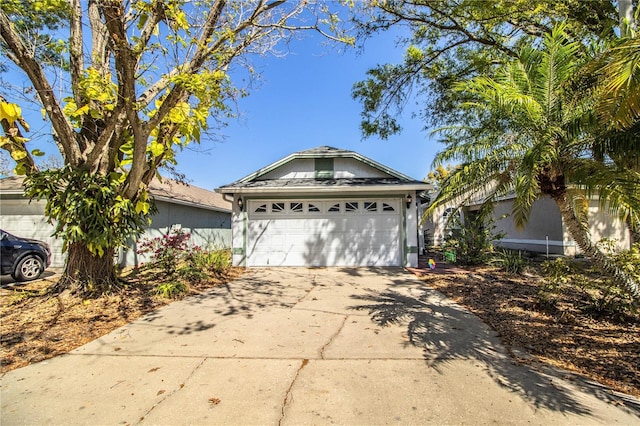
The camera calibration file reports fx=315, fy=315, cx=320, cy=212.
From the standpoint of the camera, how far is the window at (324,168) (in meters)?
11.7

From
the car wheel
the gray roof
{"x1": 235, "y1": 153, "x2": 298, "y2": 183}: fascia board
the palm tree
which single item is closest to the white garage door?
the gray roof

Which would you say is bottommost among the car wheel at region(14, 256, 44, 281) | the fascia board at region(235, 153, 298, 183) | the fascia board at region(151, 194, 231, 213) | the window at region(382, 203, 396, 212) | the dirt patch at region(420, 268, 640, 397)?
the dirt patch at region(420, 268, 640, 397)

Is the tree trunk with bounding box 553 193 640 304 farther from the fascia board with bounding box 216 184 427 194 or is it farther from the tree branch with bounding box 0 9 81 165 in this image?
the tree branch with bounding box 0 9 81 165

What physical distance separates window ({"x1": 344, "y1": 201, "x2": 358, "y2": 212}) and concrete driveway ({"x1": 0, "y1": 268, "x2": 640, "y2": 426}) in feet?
19.3

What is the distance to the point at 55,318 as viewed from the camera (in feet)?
17.2

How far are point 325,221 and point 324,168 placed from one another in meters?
2.05

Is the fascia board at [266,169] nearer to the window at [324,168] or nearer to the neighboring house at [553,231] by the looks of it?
the window at [324,168]

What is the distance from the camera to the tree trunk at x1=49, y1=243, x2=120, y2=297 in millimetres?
6258

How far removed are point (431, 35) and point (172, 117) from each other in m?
9.66

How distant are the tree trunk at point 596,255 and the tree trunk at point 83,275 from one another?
8.63 m

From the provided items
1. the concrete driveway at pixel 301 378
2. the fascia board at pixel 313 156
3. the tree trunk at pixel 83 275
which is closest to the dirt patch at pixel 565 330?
the concrete driveway at pixel 301 378

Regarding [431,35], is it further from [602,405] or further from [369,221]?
[602,405]

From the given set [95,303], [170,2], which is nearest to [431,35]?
[170,2]

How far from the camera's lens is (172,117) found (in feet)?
16.6
